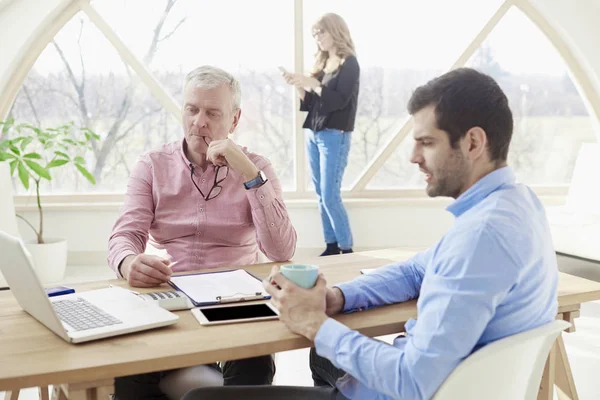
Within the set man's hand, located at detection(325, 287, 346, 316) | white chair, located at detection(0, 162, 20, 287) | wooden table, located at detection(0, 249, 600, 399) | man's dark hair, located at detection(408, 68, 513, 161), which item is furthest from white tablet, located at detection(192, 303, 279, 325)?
white chair, located at detection(0, 162, 20, 287)

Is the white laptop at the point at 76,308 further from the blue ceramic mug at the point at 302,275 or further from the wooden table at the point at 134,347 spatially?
the blue ceramic mug at the point at 302,275

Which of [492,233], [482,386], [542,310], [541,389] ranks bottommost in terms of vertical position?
[541,389]

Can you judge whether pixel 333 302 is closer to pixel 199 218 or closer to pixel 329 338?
pixel 329 338

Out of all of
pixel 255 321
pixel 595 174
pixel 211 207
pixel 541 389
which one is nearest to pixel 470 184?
pixel 255 321

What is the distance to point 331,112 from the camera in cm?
498

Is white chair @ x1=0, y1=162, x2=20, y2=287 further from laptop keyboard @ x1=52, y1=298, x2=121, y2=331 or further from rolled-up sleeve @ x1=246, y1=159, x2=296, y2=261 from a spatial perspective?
laptop keyboard @ x1=52, y1=298, x2=121, y2=331

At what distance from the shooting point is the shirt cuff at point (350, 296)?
65.6 inches

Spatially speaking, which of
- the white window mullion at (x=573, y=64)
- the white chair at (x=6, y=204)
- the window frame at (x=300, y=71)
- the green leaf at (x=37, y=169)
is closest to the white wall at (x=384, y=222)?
the window frame at (x=300, y=71)

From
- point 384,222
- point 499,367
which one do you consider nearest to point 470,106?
point 499,367

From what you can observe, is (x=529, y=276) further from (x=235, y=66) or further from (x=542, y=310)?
(x=235, y=66)

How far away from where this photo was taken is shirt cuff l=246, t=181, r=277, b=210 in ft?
7.53

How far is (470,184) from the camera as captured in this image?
4.87 feet

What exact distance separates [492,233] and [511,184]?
0.66ft

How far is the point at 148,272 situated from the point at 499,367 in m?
0.99
